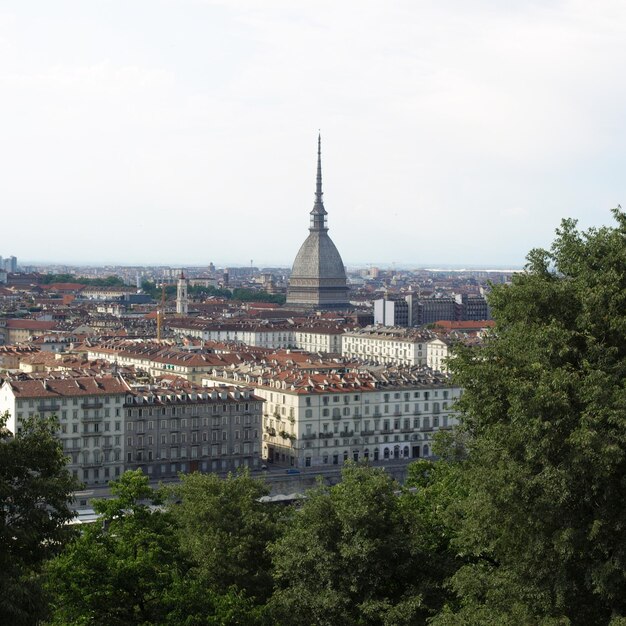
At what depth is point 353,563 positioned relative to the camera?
2514 centimetres

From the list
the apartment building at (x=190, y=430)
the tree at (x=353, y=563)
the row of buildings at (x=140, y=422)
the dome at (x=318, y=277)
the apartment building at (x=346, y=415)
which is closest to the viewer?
the tree at (x=353, y=563)

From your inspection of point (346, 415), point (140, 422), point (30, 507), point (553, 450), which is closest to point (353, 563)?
point (553, 450)

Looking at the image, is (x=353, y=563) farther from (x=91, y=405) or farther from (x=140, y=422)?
(x=140, y=422)

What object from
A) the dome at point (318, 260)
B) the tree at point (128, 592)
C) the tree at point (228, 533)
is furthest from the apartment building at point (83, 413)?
the dome at point (318, 260)

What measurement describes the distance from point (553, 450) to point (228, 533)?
9364mm

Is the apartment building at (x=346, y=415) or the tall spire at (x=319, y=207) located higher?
the tall spire at (x=319, y=207)

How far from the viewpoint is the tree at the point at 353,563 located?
24.7m

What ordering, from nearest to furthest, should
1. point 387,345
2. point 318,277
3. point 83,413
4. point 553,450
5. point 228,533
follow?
point 553,450 < point 228,533 < point 83,413 < point 387,345 < point 318,277

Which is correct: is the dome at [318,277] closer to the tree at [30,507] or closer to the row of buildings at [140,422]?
the row of buildings at [140,422]

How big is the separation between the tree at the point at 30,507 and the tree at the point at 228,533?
741 centimetres

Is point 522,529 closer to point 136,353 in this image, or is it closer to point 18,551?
point 18,551

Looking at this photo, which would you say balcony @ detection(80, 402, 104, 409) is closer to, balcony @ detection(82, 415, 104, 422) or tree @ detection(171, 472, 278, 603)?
balcony @ detection(82, 415, 104, 422)

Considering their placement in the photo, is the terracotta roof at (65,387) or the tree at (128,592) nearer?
the tree at (128,592)

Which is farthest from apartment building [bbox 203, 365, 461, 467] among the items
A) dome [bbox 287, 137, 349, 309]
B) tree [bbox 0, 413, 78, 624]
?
dome [bbox 287, 137, 349, 309]
